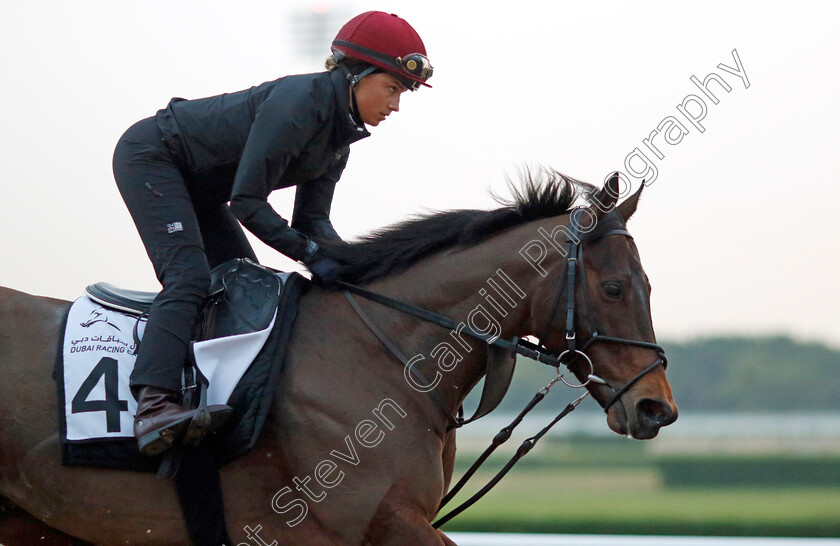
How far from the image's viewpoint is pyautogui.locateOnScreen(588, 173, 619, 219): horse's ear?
286 cm

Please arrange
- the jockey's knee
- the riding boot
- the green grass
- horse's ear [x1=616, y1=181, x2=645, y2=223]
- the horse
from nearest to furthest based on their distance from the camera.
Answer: the riding boot
the horse
the jockey's knee
horse's ear [x1=616, y1=181, x2=645, y2=223]
the green grass

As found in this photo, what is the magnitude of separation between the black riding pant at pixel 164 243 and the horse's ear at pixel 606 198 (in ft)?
4.31

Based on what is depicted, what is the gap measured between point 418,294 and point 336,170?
75cm

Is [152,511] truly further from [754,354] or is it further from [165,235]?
[754,354]

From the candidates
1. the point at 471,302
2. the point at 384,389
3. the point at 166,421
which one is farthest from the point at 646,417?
the point at 166,421

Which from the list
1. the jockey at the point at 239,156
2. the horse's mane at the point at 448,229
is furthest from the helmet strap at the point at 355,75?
the horse's mane at the point at 448,229

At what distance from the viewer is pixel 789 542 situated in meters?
5.58

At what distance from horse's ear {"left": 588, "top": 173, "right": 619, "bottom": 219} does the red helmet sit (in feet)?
2.39

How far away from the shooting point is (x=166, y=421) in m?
2.62

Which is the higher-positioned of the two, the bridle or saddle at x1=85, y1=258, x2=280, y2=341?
the bridle

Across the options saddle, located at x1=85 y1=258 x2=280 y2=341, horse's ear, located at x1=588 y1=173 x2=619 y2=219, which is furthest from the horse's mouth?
saddle, located at x1=85 y1=258 x2=280 y2=341

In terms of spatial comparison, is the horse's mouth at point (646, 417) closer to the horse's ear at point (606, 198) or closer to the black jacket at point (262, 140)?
the horse's ear at point (606, 198)

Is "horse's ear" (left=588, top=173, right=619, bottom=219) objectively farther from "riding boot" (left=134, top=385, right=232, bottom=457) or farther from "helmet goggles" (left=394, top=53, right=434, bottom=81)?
"riding boot" (left=134, top=385, right=232, bottom=457)

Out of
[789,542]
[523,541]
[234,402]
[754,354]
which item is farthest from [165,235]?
[754,354]
